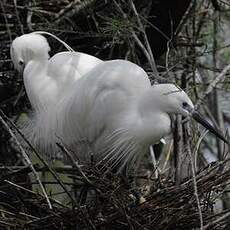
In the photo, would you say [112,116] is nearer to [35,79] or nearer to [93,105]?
[93,105]

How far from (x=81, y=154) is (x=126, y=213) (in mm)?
566

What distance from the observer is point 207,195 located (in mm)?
2277

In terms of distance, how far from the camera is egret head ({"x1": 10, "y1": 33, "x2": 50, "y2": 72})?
2570 millimetres

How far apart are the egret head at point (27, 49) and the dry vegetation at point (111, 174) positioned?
9 cm

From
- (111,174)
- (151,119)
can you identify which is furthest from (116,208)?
(151,119)

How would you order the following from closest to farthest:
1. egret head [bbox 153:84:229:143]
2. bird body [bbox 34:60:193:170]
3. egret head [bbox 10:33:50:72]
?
egret head [bbox 153:84:229:143], bird body [bbox 34:60:193:170], egret head [bbox 10:33:50:72]

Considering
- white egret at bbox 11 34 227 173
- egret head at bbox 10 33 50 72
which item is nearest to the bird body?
white egret at bbox 11 34 227 173

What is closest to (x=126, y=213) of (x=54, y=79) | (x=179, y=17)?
(x=54, y=79)

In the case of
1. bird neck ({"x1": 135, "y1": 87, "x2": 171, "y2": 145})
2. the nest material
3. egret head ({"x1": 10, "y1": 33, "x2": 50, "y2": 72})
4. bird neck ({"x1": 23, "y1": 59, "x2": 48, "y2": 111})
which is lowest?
the nest material

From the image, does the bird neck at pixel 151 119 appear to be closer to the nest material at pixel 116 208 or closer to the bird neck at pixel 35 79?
the nest material at pixel 116 208

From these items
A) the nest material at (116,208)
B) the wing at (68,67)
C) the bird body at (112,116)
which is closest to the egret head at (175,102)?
the bird body at (112,116)

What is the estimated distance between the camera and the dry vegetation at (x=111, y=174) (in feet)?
7.21

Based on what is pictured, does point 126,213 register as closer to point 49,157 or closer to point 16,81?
point 49,157

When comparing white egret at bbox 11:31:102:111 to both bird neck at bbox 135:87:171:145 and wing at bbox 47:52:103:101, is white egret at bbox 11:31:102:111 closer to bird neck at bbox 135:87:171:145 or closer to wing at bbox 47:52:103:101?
wing at bbox 47:52:103:101
